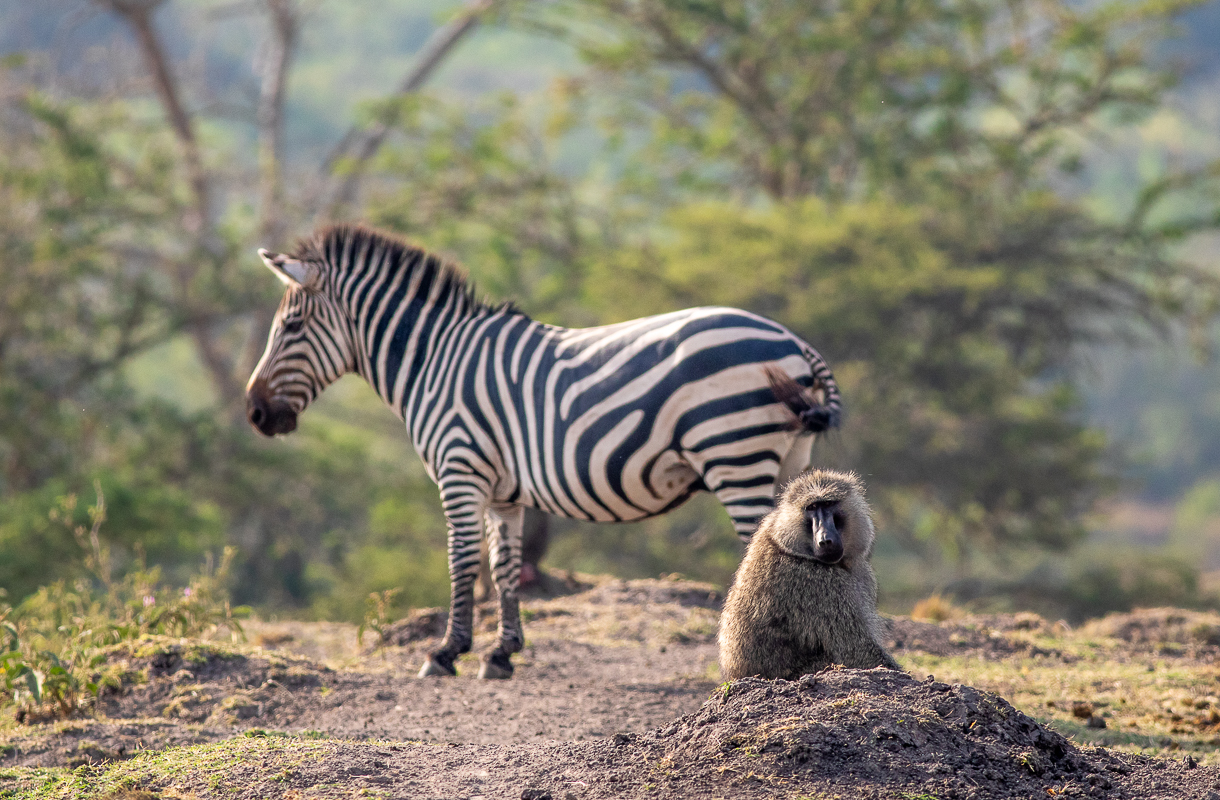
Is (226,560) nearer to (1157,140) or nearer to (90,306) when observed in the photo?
(90,306)

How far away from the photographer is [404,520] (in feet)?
52.8

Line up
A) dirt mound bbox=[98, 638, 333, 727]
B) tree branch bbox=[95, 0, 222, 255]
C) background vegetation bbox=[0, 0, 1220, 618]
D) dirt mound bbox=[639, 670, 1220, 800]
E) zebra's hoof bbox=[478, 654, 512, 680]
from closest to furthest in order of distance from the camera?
dirt mound bbox=[639, 670, 1220, 800] < dirt mound bbox=[98, 638, 333, 727] < zebra's hoof bbox=[478, 654, 512, 680] < background vegetation bbox=[0, 0, 1220, 618] < tree branch bbox=[95, 0, 222, 255]

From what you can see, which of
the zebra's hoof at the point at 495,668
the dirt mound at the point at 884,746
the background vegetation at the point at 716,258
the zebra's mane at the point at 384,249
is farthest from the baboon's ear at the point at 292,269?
the background vegetation at the point at 716,258

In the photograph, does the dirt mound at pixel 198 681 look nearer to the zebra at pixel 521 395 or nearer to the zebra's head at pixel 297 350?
the zebra at pixel 521 395

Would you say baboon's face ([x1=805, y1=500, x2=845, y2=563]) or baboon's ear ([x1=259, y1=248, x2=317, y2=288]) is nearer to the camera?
baboon's face ([x1=805, y1=500, x2=845, y2=563])

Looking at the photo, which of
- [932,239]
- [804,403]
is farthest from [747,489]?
[932,239]

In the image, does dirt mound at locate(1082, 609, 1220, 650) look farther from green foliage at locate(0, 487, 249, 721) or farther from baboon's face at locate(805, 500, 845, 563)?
green foliage at locate(0, 487, 249, 721)

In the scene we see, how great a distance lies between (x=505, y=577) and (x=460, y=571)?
32 cm

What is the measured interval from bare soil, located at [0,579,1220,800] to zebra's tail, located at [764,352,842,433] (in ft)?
4.71

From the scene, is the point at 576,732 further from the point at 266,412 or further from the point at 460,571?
the point at 266,412

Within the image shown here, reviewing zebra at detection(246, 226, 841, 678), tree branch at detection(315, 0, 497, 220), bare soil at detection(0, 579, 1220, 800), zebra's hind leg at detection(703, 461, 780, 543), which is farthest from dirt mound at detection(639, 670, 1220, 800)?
tree branch at detection(315, 0, 497, 220)

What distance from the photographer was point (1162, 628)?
7.86m

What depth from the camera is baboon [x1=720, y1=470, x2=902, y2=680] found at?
455cm

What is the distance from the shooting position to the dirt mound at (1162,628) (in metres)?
7.65
